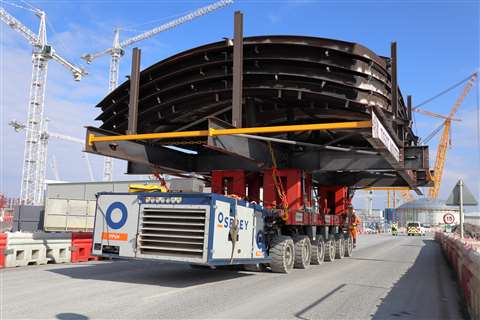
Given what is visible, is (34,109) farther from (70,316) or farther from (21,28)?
(70,316)

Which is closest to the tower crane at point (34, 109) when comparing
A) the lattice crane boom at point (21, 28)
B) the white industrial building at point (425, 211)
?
the lattice crane boom at point (21, 28)

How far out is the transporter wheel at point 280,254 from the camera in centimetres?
1333

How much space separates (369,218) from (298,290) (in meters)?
119

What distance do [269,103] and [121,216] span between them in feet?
19.8

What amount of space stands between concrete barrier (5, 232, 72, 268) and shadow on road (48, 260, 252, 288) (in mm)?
1171

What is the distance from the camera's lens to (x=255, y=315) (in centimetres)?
746

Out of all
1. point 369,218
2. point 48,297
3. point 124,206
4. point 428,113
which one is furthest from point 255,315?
point 369,218

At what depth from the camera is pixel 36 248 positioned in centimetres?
1388

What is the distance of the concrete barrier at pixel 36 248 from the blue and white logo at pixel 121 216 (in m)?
3.67

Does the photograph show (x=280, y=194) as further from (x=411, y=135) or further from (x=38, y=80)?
(x=38, y=80)

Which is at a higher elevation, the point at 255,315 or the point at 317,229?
the point at 317,229

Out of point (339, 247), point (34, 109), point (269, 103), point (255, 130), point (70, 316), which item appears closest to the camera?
point (70, 316)

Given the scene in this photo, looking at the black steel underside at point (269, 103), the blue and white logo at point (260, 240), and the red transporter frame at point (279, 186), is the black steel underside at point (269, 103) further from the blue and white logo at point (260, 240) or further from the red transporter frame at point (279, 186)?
the blue and white logo at point (260, 240)

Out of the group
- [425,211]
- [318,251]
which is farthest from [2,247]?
[425,211]
